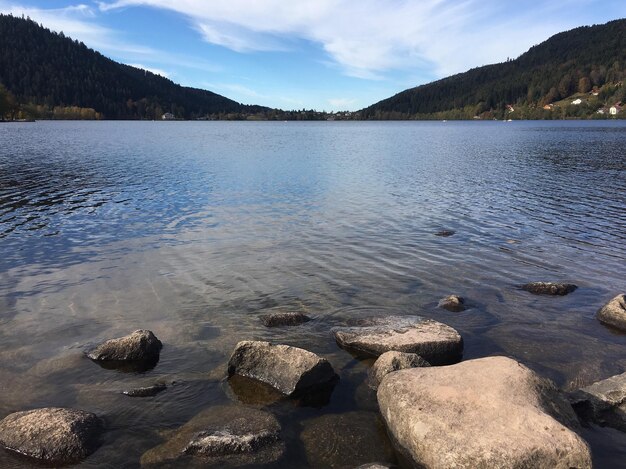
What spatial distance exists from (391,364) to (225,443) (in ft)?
14.9

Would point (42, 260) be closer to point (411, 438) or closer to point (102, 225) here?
point (102, 225)

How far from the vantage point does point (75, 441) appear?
9.44 metres

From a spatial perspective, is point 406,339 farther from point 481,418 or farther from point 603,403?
point 603,403

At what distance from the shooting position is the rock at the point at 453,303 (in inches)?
669

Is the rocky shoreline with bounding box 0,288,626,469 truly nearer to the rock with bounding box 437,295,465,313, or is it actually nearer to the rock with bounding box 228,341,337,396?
the rock with bounding box 228,341,337,396

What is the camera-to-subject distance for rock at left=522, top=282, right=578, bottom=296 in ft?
60.2

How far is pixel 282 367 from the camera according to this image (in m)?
12.1

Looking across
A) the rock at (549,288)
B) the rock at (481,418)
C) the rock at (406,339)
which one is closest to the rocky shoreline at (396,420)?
the rock at (481,418)

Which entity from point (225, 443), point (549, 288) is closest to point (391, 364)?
point (225, 443)

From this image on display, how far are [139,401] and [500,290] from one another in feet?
46.0

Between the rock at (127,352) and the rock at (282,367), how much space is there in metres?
2.48

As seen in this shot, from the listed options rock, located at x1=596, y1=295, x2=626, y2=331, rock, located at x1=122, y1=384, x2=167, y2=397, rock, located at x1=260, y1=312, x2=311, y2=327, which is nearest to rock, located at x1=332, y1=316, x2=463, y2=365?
rock, located at x1=260, y1=312, x2=311, y2=327

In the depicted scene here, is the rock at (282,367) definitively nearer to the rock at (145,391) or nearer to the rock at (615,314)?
the rock at (145,391)

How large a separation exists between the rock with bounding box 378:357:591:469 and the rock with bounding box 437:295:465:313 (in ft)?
19.7
